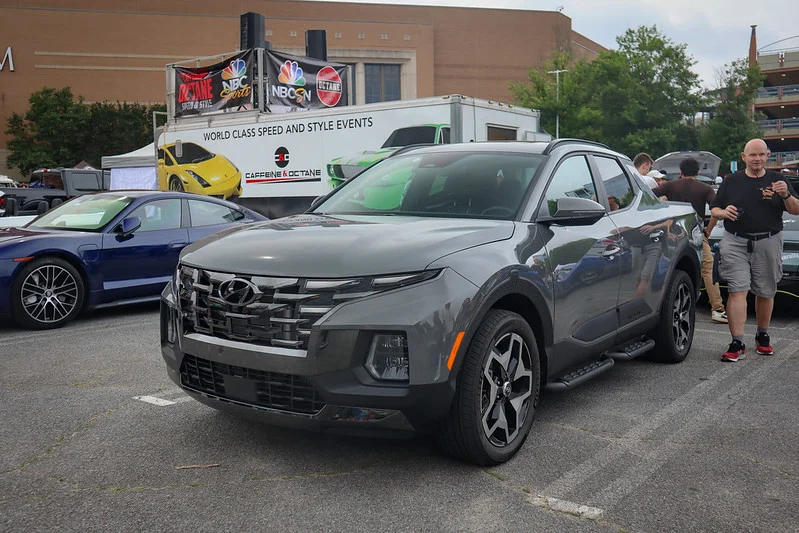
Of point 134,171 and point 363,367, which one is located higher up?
point 134,171

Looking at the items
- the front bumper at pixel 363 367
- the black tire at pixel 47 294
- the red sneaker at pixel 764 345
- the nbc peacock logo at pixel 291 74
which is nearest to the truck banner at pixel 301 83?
the nbc peacock logo at pixel 291 74

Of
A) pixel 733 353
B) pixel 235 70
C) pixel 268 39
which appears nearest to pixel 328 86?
pixel 235 70

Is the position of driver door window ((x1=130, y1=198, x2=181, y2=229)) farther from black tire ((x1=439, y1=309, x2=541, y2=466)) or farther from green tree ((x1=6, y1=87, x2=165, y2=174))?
green tree ((x1=6, y1=87, x2=165, y2=174))

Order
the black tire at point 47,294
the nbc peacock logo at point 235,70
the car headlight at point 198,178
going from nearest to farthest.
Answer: the black tire at point 47,294, the car headlight at point 198,178, the nbc peacock logo at point 235,70

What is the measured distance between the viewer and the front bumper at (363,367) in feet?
10.9

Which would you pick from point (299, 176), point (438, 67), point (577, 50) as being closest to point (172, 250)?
point (299, 176)

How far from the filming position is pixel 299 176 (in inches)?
667

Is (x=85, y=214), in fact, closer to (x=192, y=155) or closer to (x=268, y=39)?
(x=192, y=155)

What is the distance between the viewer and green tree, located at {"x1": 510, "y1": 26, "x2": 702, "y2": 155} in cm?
4425

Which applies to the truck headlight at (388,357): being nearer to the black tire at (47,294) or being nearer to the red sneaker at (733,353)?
the red sneaker at (733,353)

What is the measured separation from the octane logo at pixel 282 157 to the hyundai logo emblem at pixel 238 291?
13.9 m

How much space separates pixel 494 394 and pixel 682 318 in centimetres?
307

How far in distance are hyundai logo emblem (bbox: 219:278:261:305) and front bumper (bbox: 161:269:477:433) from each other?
20cm

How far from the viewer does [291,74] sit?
19.6 meters
